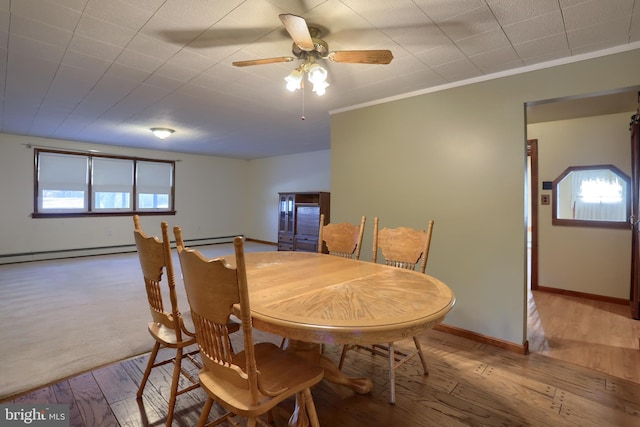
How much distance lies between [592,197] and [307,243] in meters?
4.48

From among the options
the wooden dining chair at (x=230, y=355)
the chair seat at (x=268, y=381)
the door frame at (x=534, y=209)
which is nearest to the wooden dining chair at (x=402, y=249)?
the chair seat at (x=268, y=381)

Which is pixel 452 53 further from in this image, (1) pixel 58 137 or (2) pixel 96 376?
(1) pixel 58 137

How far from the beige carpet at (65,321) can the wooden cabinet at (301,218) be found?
7.73ft

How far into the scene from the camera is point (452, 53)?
2.31 m

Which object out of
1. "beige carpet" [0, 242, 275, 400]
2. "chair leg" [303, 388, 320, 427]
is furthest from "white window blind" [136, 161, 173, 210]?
"chair leg" [303, 388, 320, 427]

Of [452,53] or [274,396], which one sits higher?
[452,53]

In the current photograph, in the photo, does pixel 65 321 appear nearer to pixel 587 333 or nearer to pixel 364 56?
pixel 364 56

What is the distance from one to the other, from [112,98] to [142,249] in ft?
8.58

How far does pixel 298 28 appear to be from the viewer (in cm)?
154

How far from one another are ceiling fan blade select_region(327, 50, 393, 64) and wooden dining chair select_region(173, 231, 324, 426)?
1.35m

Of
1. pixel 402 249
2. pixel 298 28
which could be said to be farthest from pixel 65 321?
pixel 298 28

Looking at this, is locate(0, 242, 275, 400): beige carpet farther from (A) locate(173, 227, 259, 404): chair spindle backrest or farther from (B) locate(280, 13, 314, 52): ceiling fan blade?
(B) locate(280, 13, 314, 52): ceiling fan blade

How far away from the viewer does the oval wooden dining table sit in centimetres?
111

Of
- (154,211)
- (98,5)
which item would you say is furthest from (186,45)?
(154,211)
